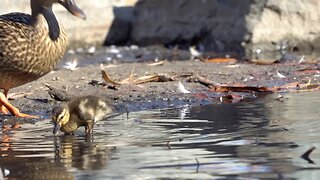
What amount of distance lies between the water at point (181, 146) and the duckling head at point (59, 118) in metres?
0.08

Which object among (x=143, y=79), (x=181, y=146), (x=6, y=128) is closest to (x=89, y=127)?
(x=6, y=128)

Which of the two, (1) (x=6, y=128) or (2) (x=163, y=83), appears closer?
(1) (x=6, y=128)

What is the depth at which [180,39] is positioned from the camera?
48.7ft

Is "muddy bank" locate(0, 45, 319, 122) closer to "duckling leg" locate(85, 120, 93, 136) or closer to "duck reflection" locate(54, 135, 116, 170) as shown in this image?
"duckling leg" locate(85, 120, 93, 136)

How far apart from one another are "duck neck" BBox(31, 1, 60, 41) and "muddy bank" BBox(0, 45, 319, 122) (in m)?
→ 0.58

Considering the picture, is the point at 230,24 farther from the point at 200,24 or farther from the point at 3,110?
the point at 3,110

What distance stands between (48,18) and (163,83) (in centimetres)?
150

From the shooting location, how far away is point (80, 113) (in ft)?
21.9

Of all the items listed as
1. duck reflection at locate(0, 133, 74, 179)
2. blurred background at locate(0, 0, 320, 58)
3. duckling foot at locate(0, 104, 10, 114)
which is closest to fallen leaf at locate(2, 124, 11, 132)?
duckling foot at locate(0, 104, 10, 114)

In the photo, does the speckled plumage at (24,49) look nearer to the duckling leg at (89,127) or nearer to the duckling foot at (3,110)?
the duckling foot at (3,110)

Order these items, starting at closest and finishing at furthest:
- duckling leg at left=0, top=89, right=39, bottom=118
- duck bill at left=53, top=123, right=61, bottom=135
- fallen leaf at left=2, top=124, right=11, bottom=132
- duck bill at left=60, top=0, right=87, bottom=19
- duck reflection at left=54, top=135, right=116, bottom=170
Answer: duck reflection at left=54, top=135, right=116, bottom=170 < duck bill at left=53, top=123, right=61, bottom=135 < fallen leaf at left=2, top=124, right=11, bottom=132 < duckling leg at left=0, top=89, right=39, bottom=118 < duck bill at left=60, top=0, right=87, bottom=19

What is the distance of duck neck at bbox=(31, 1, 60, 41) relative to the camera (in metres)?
7.93

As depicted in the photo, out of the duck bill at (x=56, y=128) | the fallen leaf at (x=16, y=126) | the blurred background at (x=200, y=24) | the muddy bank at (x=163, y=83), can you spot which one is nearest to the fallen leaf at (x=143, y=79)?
the muddy bank at (x=163, y=83)

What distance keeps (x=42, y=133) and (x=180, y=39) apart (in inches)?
333
